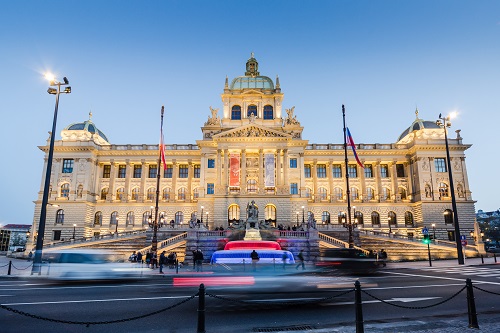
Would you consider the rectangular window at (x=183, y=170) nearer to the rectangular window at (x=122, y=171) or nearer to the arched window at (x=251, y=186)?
the rectangular window at (x=122, y=171)

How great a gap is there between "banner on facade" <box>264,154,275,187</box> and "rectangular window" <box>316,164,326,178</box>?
1187 cm

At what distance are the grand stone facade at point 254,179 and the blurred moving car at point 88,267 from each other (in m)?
38.4

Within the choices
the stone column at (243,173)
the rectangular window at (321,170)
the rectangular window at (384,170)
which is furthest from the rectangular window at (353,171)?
the stone column at (243,173)

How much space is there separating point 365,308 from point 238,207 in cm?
4472

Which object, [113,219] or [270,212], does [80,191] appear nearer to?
[113,219]

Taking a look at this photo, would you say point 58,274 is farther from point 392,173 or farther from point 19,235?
point 19,235

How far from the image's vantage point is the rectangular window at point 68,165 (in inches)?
2361

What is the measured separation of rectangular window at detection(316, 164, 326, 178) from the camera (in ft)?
208

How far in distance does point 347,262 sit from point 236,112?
177 ft

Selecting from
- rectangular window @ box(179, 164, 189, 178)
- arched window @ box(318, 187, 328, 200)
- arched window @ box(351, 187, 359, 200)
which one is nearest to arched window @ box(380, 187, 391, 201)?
arched window @ box(351, 187, 359, 200)

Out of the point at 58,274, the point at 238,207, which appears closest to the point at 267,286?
the point at 58,274

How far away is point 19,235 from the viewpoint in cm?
13800

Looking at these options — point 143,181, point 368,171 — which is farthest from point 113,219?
point 368,171

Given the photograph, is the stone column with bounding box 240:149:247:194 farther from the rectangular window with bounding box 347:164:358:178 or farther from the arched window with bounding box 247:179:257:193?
the rectangular window with bounding box 347:164:358:178
